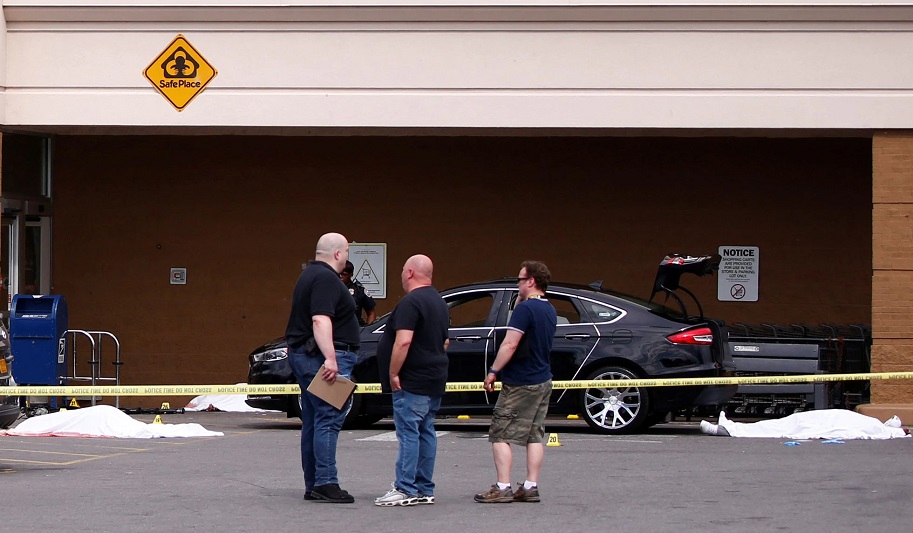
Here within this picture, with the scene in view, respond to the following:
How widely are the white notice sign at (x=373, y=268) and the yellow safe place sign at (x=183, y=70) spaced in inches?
140

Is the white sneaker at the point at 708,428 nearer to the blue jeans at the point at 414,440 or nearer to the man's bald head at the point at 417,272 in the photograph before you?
the blue jeans at the point at 414,440

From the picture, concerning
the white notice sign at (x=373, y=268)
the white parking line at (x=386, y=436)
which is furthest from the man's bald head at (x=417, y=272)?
the white notice sign at (x=373, y=268)

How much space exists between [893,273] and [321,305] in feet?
28.2

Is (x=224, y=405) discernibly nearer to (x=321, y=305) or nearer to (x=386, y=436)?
(x=386, y=436)

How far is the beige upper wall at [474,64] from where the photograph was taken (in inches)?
601

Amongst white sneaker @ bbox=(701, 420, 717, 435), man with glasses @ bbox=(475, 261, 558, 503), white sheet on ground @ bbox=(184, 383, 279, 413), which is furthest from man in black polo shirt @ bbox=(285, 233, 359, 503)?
white sheet on ground @ bbox=(184, 383, 279, 413)

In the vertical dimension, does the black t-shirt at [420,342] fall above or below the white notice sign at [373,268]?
below

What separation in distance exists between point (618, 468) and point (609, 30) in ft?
21.0

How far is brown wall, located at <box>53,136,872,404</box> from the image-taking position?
1812 centimetres

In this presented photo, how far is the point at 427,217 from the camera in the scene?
60.6 feet

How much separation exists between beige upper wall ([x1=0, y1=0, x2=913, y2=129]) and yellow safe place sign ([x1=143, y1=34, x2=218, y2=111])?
0.40ft

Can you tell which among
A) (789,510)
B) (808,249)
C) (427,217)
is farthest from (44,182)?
(789,510)

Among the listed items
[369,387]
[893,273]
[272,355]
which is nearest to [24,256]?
[272,355]

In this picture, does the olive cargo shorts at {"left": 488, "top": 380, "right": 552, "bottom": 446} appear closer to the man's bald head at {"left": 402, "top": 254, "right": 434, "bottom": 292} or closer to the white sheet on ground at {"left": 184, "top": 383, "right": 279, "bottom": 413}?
the man's bald head at {"left": 402, "top": 254, "right": 434, "bottom": 292}
